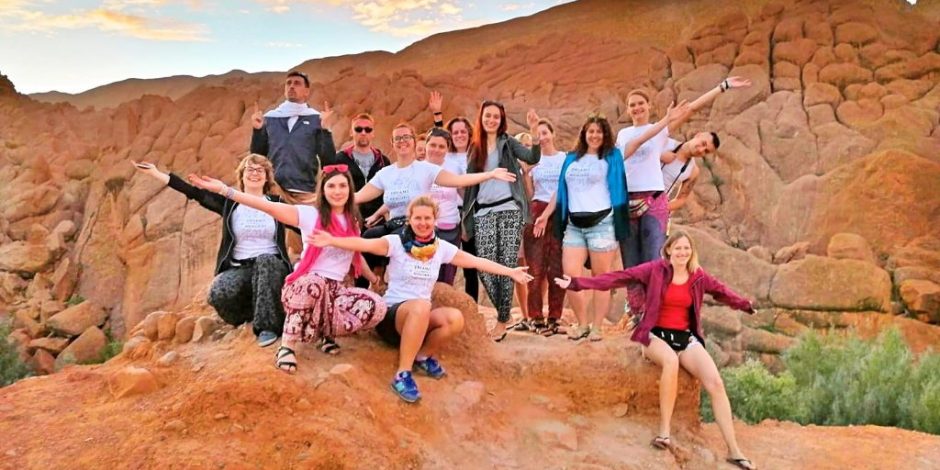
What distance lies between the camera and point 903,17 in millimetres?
14070

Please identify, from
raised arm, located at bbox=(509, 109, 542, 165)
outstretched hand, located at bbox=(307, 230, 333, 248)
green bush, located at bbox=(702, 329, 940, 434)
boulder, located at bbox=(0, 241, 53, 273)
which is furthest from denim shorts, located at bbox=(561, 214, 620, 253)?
boulder, located at bbox=(0, 241, 53, 273)

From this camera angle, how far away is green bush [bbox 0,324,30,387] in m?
11.5

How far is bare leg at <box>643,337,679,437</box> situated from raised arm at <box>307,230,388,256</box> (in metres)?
1.86

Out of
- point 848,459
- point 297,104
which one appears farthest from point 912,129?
point 297,104

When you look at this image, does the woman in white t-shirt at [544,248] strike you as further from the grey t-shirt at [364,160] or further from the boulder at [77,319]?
the boulder at [77,319]

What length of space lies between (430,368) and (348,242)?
1.04 m

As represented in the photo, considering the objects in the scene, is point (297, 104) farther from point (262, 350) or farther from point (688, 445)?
point (688, 445)

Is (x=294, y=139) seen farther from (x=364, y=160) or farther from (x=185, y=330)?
(x=185, y=330)

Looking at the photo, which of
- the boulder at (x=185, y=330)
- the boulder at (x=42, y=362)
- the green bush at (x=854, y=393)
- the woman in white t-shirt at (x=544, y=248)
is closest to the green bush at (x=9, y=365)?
the boulder at (x=42, y=362)

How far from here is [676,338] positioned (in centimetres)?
475

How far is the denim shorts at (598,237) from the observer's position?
17.7ft

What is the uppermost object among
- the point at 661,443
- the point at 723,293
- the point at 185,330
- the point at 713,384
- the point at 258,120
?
the point at 258,120

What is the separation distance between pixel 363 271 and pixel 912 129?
11.9 metres

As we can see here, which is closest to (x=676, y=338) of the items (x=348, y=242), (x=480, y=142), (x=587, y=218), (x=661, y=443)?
(x=661, y=443)
